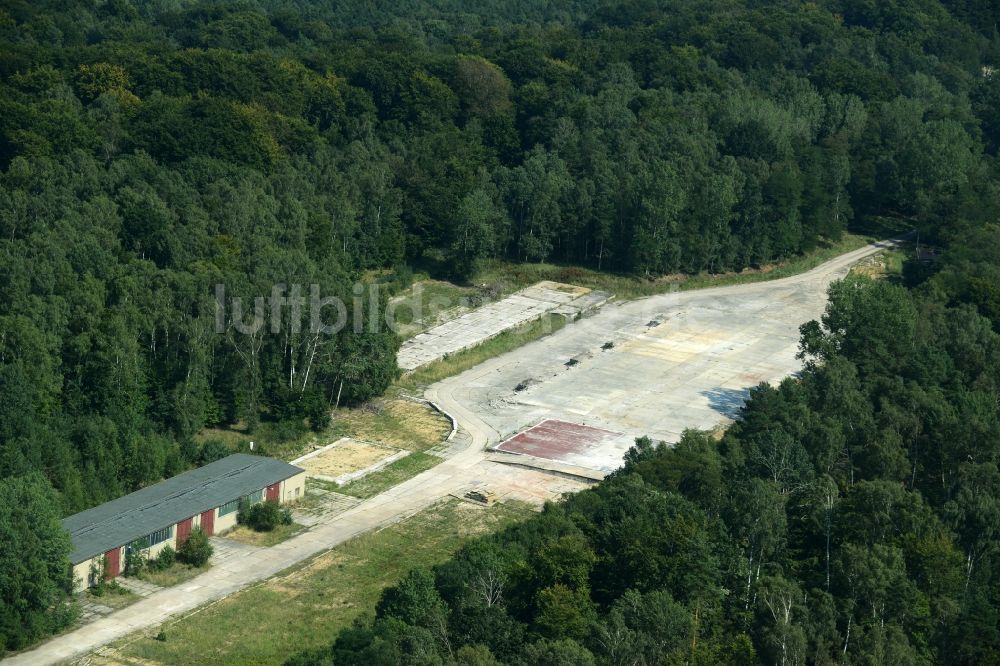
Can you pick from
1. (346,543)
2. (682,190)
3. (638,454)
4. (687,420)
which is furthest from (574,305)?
(346,543)

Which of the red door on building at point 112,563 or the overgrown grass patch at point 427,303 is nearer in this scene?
the red door on building at point 112,563

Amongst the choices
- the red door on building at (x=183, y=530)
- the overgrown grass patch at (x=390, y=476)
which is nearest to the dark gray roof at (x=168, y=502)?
the red door on building at (x=183, y=530)

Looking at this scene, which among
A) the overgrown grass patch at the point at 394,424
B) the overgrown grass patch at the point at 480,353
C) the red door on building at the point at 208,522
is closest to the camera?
the red door on building at the point at 208,522

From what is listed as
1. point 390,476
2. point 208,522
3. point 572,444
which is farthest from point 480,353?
point 208,522

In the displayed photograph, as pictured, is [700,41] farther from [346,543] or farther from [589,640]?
[589,640]

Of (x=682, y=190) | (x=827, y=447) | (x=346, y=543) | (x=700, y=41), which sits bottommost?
(x=346, y=543)

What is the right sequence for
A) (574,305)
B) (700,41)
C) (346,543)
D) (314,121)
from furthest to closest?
(700,41), (314,121), (574,305), (346,543)

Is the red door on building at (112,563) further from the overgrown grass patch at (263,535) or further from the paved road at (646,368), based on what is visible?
the paved road at (646,368)
